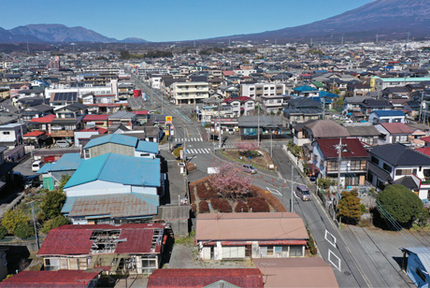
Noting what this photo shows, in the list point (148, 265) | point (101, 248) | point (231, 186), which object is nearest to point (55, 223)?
point (101, 248)

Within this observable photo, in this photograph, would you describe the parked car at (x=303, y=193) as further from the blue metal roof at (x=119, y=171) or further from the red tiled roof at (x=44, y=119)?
the red tiled roof at (x=44, y=119)

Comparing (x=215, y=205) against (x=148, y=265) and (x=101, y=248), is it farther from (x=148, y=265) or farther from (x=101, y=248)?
(x=101, y=248)

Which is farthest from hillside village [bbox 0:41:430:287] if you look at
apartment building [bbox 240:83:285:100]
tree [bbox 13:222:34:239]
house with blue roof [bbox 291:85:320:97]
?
house with blue roof [bbox 291:85:320:97]

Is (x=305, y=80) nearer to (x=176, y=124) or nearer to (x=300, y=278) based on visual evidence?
(x=176, y=124)

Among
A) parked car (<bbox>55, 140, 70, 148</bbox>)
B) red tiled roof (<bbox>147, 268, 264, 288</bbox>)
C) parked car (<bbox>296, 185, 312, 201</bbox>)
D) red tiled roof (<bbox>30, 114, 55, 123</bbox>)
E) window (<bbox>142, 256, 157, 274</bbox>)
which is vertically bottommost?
window (<bbox>142, 256, 157, 274</bbox>)

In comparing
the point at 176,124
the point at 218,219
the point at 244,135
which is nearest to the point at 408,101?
the point at 244,135

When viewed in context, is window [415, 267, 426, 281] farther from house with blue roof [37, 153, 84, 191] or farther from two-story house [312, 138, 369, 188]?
house with blue roof [37, 153, 84, 191]

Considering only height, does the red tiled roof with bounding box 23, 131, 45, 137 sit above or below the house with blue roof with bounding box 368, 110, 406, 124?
below
